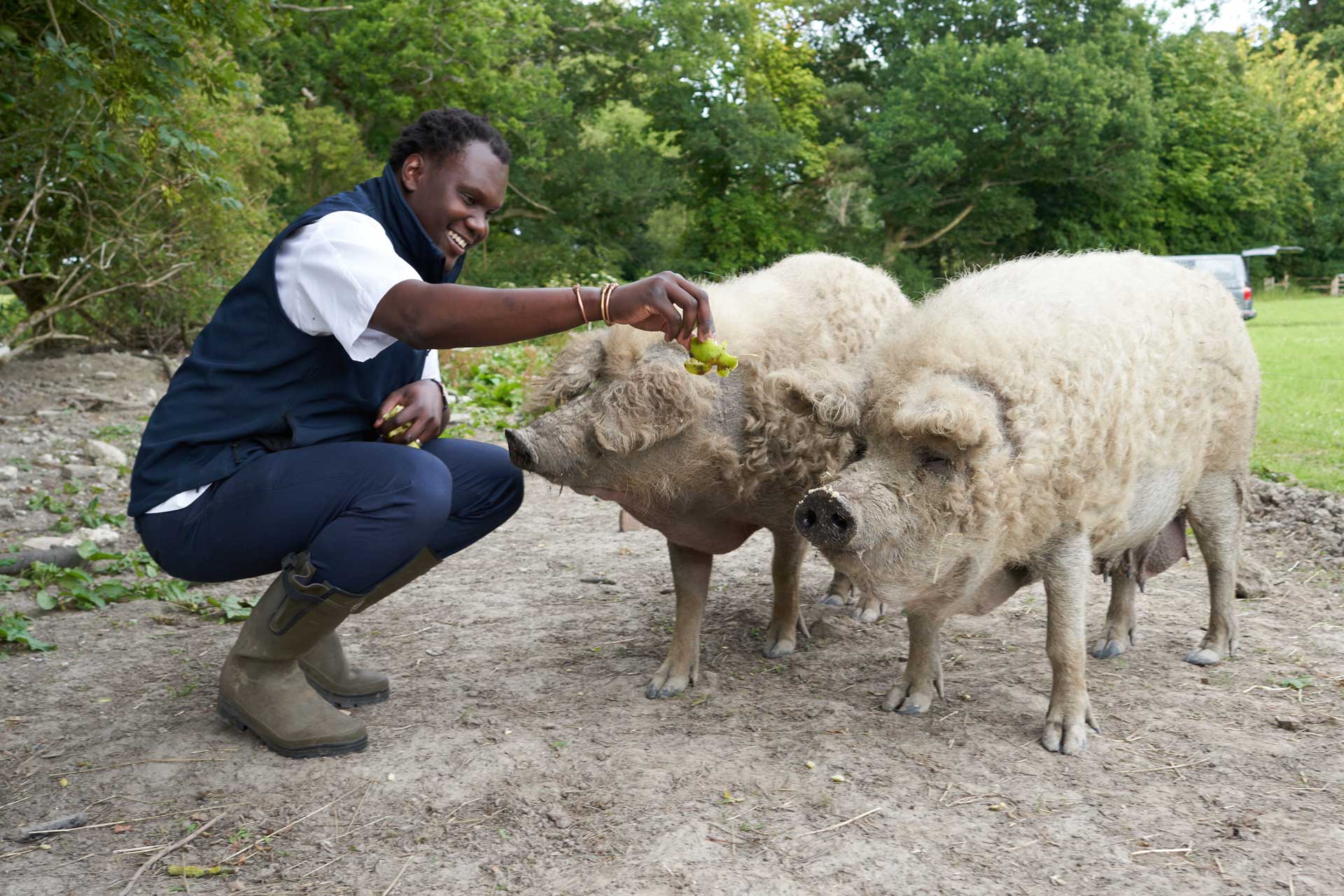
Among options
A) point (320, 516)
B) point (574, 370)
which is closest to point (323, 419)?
point (320, 516)

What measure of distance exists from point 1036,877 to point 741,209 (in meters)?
27.6

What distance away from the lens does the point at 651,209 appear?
27375 millimetres

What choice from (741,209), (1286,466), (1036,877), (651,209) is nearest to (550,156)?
(651,209)

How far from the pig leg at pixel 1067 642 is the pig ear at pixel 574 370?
1534 millimetres

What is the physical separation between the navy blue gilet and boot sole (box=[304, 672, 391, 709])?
897 millimetres

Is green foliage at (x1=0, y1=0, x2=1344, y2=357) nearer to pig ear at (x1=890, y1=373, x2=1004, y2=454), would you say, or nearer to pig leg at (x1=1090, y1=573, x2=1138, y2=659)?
pig ear at (x1=890, y1=373, x2=1004, y2=454)

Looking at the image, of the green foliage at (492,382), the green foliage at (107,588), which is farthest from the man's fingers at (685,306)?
the green foliage at (492,382)

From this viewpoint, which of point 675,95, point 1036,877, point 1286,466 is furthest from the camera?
point 675,95

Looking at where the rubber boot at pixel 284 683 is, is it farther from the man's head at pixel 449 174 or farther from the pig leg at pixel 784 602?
the pig leg at pixel 784 602

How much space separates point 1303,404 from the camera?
1003 cm

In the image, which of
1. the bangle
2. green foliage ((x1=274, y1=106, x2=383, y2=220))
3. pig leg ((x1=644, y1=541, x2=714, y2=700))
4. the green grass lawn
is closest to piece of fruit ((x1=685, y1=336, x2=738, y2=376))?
the bangle

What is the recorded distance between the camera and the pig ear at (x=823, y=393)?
3297 millimetres

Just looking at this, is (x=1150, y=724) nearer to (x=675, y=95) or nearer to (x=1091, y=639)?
(x=1091, y=639)

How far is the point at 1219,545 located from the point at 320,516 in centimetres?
325
